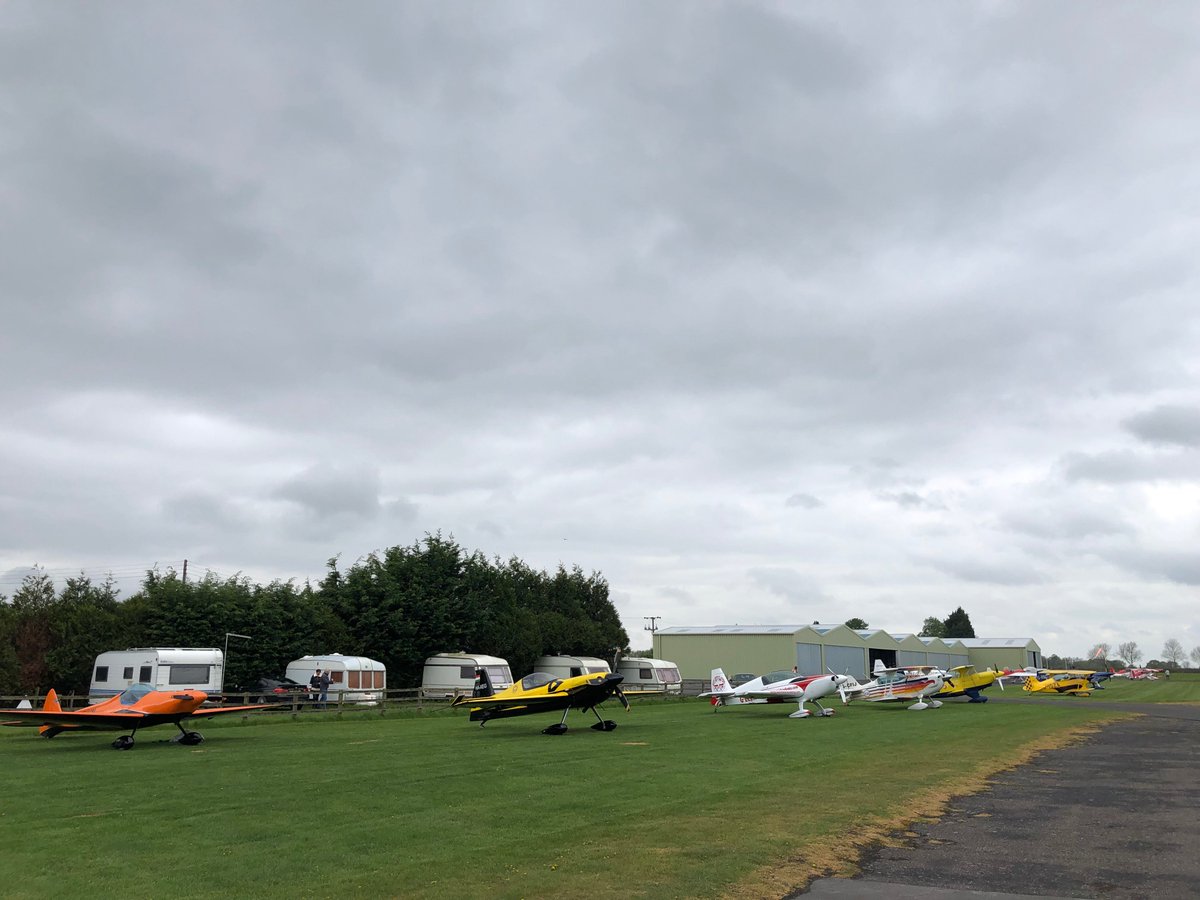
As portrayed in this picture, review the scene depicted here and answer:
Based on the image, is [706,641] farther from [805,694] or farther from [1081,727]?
[1081,727]

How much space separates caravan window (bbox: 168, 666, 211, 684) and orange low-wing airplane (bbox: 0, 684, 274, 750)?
1138cm

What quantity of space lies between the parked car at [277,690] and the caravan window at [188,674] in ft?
7.08

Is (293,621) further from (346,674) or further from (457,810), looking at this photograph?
(457,810)

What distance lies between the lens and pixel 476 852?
978cm

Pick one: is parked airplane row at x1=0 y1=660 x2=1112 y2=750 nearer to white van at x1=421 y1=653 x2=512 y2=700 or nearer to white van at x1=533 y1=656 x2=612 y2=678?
white van at x1=421 y1=653 x2=512 y2=700

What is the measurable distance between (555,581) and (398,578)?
102ft

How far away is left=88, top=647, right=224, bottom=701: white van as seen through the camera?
35.2m

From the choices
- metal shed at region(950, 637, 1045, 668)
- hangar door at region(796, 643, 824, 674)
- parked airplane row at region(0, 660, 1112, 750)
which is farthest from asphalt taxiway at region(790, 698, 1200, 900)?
metal shed at region(950, 637, 1045, 668)

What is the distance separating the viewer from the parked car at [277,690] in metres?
38.5

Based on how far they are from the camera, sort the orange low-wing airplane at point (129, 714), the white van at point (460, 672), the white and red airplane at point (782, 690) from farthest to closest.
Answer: the white van at point (460, 672)
the white and red airplane at point (782, 690)
the orange low-wing airplane at point (129, 714)

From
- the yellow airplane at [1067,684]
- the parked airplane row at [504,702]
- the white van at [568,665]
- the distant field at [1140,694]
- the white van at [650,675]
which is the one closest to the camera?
the parked airplane row at [504,702]

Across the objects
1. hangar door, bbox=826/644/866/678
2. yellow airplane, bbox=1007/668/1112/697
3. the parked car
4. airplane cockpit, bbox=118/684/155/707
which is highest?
airplane cockpit, bbox=118/684/155/707

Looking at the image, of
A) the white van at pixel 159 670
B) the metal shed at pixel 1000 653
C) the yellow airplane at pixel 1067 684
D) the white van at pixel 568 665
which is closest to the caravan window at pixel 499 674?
the white van at pixel 568 665

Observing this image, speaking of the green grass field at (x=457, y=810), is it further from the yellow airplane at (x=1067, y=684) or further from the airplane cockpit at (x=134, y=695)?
the yellow airplane at (x=1067, y=684)
